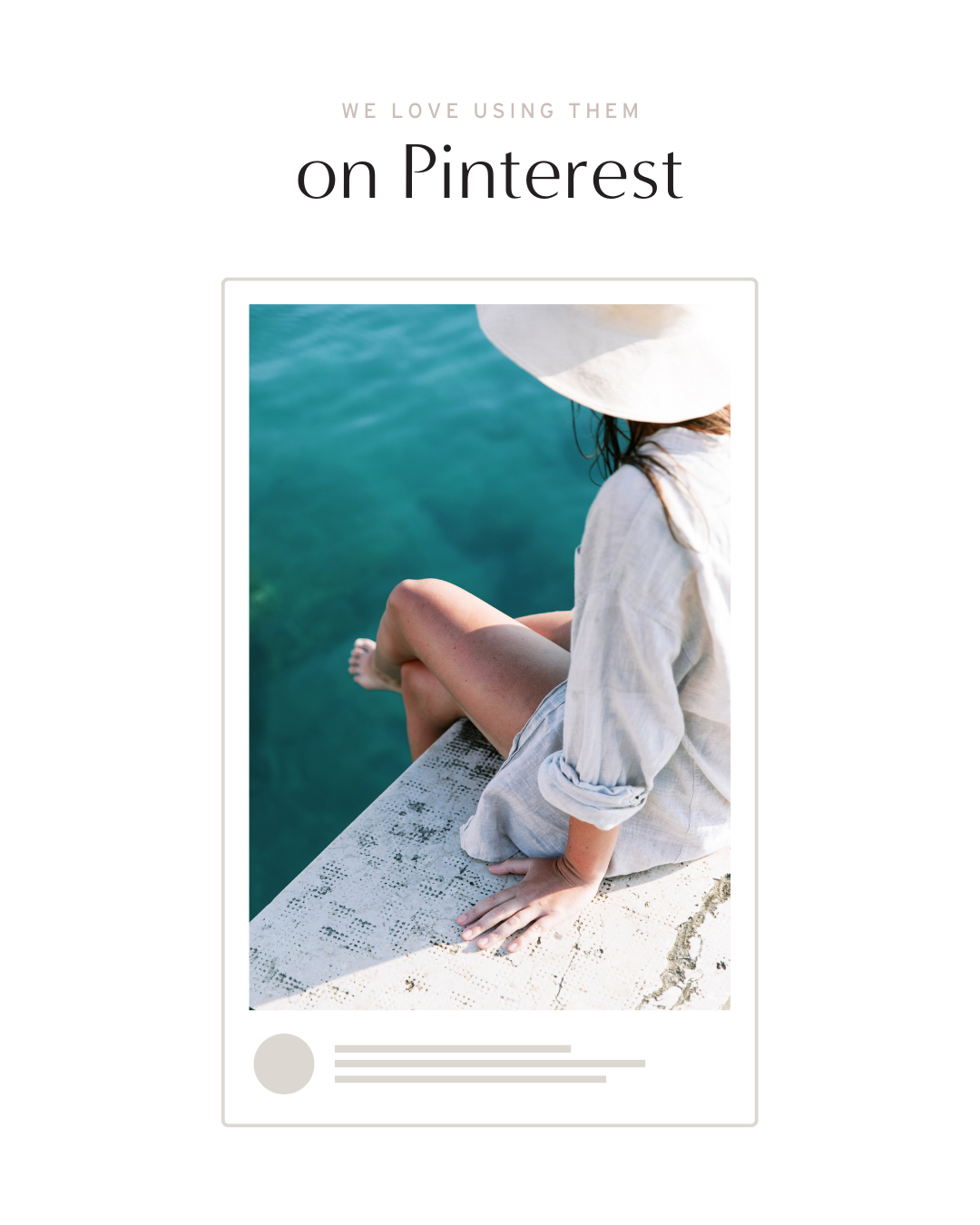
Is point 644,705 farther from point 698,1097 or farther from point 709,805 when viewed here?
point 698,1097

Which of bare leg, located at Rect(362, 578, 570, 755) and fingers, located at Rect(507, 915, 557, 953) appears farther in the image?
bare leg, located at Rect(362, 578, 570, 755)

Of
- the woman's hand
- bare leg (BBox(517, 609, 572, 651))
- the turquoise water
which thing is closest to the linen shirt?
the woman's hand

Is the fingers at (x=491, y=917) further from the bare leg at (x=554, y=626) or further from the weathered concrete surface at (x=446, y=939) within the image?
the bare leg at (x=554, y=626)

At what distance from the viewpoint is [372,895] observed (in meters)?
1.82

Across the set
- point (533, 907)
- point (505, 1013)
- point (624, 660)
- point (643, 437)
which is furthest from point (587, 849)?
point (643, 437)

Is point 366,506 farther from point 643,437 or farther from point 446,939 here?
point 643,437

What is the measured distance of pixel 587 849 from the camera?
1677mm

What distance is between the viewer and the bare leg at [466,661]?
6.17ft

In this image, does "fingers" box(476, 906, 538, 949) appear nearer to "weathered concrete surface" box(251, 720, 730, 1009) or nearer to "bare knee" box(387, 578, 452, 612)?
"weathered concrete surface" box(251, 720, 730, 1009)

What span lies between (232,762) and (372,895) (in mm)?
415

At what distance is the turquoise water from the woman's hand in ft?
3.36

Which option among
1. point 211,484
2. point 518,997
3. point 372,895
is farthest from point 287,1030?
point 211,484

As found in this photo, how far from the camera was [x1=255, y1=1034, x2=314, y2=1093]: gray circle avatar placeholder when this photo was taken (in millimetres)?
1592

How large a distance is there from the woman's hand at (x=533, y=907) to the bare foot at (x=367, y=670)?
89cm
